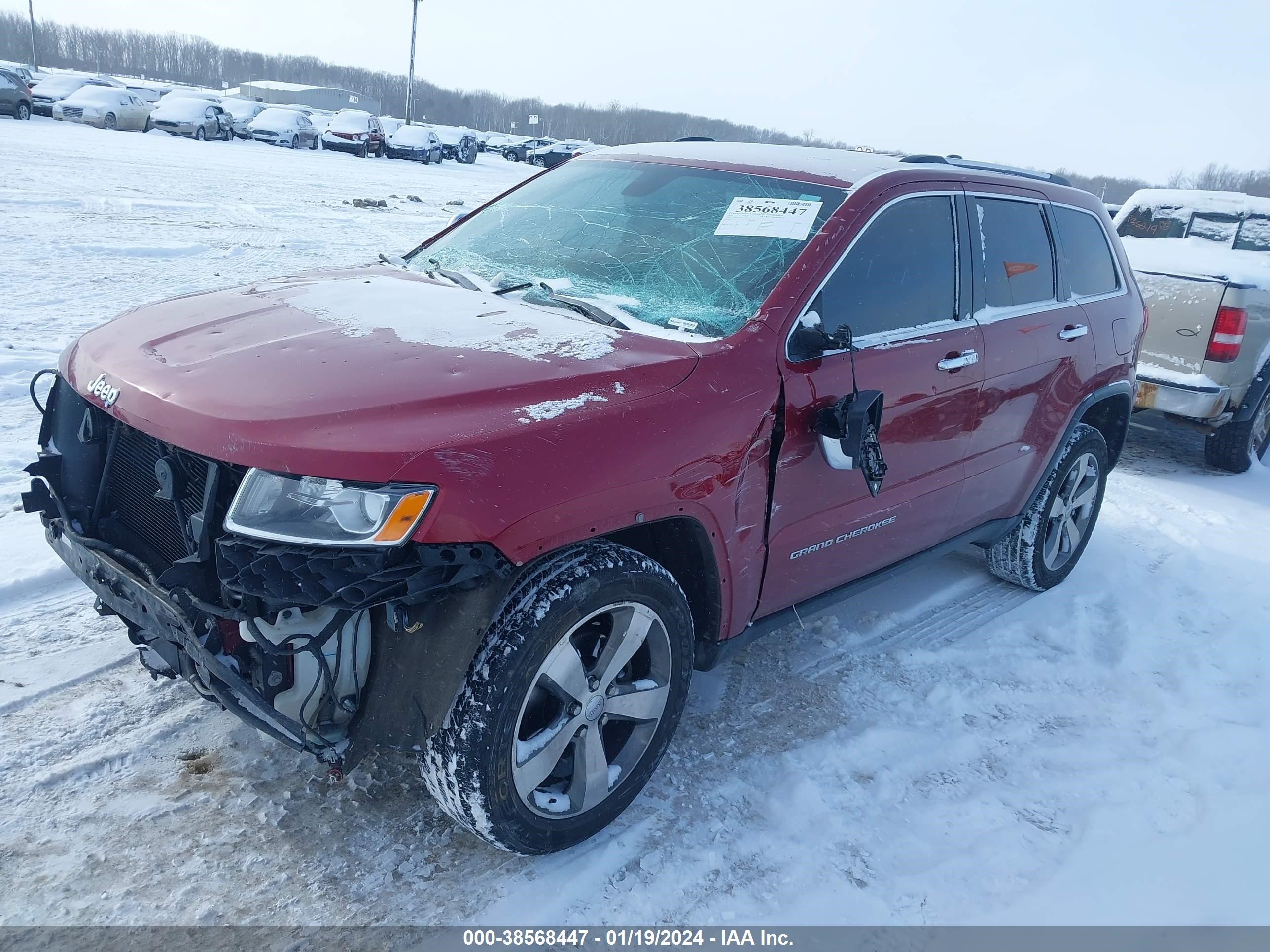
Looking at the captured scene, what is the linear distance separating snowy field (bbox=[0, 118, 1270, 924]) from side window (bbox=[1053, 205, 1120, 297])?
154 centimetres

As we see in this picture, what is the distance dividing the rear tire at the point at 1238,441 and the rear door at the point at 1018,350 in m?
3.49

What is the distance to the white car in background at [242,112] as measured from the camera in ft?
99.8

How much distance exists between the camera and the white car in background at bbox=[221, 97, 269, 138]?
3042 centimetres

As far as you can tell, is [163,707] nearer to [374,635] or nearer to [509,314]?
[374,635]

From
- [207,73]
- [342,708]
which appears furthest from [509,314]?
[207,73]

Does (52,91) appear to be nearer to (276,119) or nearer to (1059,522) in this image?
(276,119)

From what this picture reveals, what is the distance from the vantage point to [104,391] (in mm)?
2453

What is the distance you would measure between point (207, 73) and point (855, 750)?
377 ft

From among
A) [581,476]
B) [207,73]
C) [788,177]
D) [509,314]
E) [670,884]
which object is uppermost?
[207,73]

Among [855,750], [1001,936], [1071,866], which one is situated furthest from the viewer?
[855,750]

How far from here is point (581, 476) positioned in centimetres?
225

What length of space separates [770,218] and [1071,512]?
103 inches

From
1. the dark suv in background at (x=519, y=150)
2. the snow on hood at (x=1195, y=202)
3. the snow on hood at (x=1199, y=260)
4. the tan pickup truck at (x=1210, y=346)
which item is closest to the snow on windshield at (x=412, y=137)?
the dark suv in background at (x=519, y=150)

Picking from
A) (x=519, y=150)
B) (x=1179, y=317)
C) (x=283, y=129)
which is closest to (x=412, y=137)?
(x=283, y=129)
